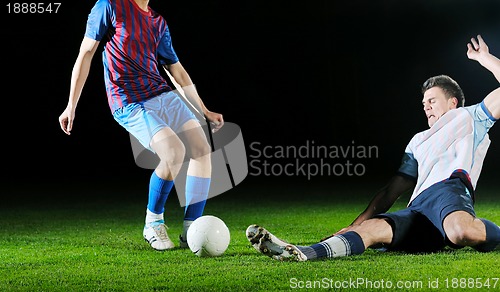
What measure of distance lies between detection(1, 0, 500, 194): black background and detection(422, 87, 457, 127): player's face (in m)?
5.47

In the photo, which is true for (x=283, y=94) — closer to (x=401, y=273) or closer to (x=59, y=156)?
(x=59, y=156)

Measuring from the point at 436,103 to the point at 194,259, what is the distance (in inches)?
61.1

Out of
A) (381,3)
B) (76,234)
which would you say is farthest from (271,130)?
(76,234)

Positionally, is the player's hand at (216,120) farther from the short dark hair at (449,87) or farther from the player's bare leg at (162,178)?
the short dark hair at (449,87)

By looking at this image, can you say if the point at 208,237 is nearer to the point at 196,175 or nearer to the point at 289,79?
the point at 196,175

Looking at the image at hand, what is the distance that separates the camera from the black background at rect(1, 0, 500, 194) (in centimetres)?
955

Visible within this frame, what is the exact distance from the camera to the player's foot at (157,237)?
4141 mm

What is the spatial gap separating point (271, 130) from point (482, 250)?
6895 millimetres

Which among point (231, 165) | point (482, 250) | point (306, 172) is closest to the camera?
point (482, 250)

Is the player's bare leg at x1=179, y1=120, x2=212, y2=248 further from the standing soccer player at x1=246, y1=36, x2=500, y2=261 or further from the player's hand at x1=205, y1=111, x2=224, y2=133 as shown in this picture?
the standing soccer player at x1=246, y1=36, x2=500, y2=261

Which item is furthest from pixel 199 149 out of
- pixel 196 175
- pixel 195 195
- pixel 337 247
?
pixel 337 247

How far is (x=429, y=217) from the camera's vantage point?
12.3 ft

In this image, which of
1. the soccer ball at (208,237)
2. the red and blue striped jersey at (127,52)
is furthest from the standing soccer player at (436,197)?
the red and blue striped jersey at (127,52)

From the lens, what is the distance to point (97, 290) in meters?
2.99
